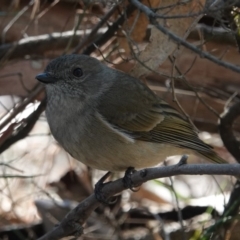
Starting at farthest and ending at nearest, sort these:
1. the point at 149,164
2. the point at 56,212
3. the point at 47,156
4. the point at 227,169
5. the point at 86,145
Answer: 1. the point at 47,156
2. the point at 56,212
3. the point at 149,164
4. the point at 86,145
5. the point at 227,169

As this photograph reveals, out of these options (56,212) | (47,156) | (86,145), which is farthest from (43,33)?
(86,145)

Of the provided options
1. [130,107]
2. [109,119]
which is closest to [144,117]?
[130,107]

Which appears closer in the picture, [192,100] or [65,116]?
[65,116]

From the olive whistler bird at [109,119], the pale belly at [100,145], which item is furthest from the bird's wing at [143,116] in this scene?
the pale belly at [100,145]

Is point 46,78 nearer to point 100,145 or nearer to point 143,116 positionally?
point 100,145

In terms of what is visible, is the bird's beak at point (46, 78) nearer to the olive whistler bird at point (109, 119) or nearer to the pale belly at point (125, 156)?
the olive whistler bird at point (109, 119)

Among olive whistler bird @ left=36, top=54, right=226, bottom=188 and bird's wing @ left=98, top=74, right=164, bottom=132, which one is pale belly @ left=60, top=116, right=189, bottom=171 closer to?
olive whistler bird @ left=36, top=54, right=226, bottom=188

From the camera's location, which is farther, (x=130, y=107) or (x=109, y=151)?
(x=130, y=107)

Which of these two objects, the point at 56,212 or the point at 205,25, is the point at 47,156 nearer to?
the point at 56,212
